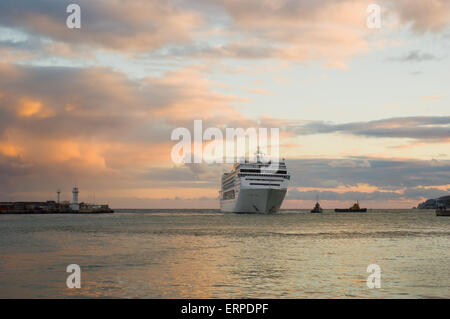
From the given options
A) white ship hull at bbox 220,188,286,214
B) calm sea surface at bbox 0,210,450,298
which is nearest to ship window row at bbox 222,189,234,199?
white ship hull at bbox 220,188,286,214

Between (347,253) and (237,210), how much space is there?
9751 cm

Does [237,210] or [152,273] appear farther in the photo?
[237,210]

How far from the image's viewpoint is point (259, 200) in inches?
5039

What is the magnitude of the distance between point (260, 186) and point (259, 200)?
477 centimetres

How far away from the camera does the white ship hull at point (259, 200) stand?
411ft

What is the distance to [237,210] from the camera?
138 metres

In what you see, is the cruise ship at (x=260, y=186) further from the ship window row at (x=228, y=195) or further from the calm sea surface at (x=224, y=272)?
the calm sea surface at (x=224, y=272)

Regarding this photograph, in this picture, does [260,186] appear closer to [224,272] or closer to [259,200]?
[259,200]

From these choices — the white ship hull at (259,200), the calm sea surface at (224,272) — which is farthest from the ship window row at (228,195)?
the calm sea surface at (224,272)

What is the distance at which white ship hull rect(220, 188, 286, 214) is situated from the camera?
4936 inches
